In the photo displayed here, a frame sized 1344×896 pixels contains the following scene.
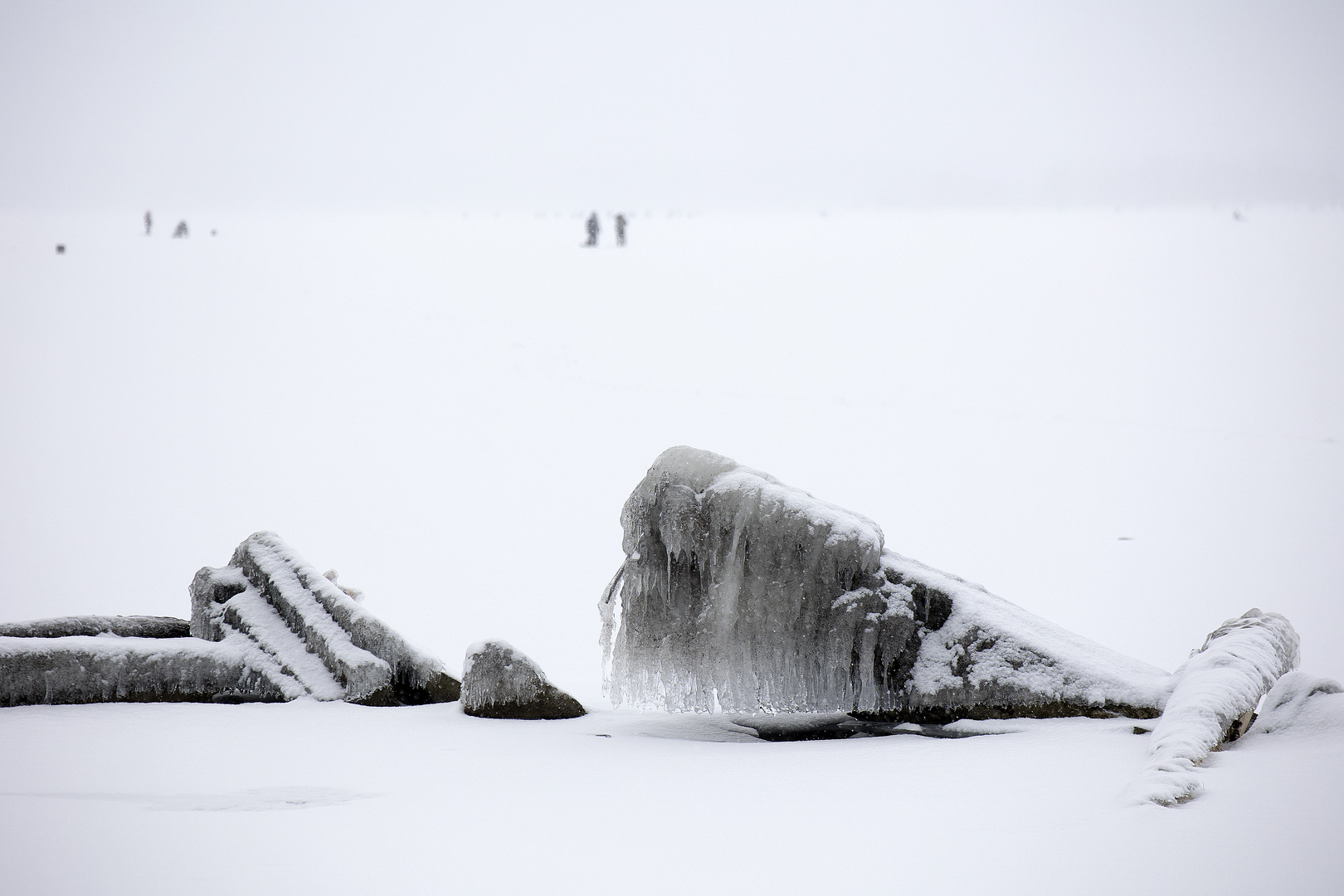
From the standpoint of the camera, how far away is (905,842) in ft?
9.09

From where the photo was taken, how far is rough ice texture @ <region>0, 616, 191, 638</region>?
15.8ft

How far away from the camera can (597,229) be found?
3316 cm

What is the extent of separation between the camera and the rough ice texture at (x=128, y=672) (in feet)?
14.7

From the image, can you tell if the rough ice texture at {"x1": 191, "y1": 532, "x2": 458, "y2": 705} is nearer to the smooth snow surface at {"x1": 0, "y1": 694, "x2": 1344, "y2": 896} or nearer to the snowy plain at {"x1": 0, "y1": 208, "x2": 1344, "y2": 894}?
the snowy plain at {"x1": 0, "y1": 208, "x2": 1344, "y2": 894}

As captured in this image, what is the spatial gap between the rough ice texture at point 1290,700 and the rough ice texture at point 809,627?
1.26 ft

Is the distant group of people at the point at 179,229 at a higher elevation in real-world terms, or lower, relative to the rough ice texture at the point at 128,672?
higher

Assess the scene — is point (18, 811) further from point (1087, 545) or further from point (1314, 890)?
point (1087, 545)

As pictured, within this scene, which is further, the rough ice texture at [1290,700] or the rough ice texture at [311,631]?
the rough ice texture at [311,631]

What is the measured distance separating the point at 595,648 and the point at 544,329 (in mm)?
14910

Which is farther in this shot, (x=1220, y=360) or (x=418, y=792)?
(x=1220, y=360)

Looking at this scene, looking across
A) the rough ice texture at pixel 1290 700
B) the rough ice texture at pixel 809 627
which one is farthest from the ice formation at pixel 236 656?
the rough ice texture at pixel 1290 700

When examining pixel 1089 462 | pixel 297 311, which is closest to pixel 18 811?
pixel 1089 462

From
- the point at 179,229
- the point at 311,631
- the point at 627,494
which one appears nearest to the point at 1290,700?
the point at 311,631

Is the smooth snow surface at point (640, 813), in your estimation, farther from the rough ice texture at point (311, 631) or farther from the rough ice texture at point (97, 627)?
the rough ice texture at point (97, 627)
